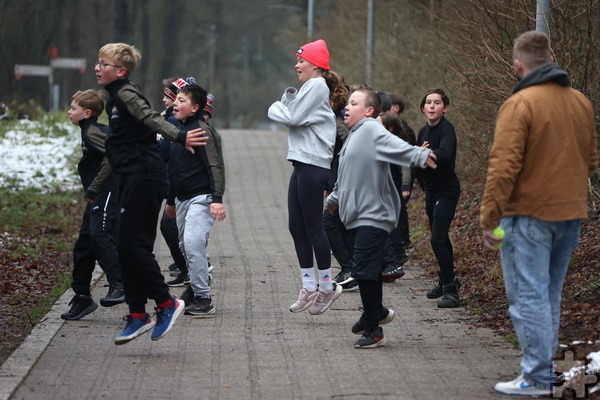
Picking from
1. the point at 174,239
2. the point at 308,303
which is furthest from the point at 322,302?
the point at 174,239

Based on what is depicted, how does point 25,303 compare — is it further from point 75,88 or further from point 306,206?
point 75,88

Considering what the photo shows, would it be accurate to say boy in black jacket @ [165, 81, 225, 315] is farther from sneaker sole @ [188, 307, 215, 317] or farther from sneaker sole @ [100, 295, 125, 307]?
sneaker sole @ [100, 295, 125, 307]

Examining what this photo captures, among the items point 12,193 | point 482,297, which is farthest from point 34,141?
point 482,297

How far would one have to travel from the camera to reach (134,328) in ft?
27.0

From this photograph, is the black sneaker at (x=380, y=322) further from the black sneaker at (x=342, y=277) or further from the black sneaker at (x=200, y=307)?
the black sneaker at (x=342, y=277)

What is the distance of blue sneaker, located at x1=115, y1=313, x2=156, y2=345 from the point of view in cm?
814

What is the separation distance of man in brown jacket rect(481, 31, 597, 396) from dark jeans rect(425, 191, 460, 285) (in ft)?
11.0

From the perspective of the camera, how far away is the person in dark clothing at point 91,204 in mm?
9672

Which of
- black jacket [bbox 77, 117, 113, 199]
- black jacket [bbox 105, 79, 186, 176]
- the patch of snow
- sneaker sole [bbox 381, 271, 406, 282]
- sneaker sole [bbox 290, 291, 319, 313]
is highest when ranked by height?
black jacket [bbox 105, 79, 186, 176]

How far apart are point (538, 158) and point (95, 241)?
14.1 feet

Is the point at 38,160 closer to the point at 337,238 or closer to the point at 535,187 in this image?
the point at 337,238

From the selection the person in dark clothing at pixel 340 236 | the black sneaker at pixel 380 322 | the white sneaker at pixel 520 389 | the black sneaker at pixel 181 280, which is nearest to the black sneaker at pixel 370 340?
the black sneaker at pixel 380 322

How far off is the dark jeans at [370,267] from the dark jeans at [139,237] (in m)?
1.32

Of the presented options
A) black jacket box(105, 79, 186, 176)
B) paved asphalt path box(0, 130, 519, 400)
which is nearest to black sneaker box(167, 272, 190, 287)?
paved asphalt path box(0, 130, 519, 400)
